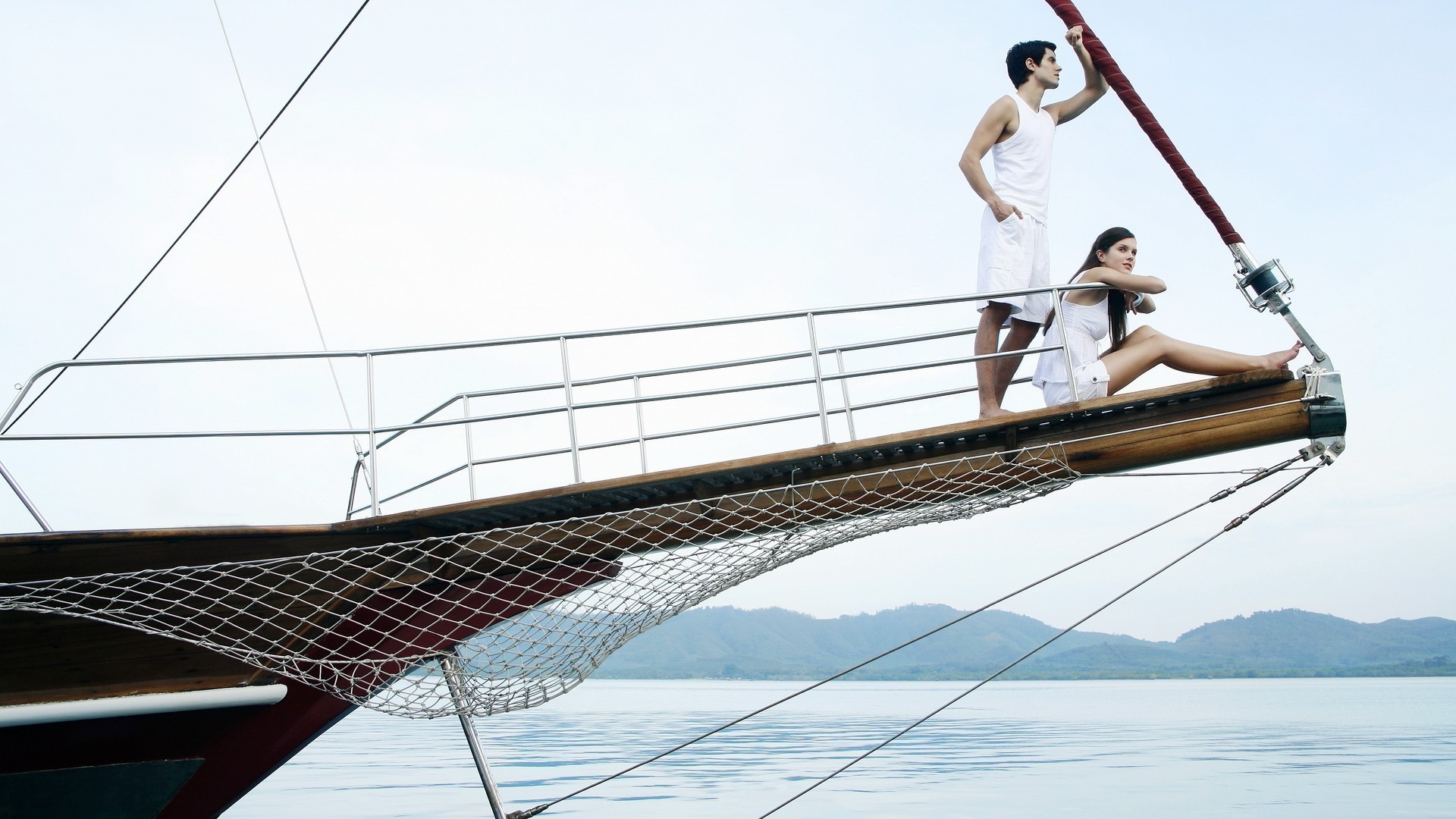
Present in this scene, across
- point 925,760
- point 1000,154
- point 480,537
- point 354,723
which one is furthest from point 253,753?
point 354,723

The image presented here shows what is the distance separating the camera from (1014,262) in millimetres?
4449

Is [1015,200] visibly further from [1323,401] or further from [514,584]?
[514,584]

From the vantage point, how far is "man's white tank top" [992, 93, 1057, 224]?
4.58 meters

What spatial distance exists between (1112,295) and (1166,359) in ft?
1.16

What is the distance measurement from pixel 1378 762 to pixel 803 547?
1729 centimetres

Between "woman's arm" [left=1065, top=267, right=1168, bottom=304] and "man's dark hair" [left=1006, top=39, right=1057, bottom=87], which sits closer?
"woman's arm" [left=1065, top=267, right=1168, bottom=304]

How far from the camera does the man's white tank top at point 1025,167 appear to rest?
4578 millimetres

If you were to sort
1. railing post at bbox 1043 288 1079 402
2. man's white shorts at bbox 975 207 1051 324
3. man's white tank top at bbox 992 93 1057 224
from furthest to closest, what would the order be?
man's white tank top at bbox 992 93 1057 224
man's white shorts at bbox 975 207 1051 324
railing post at bbox 1043 288 1079 402

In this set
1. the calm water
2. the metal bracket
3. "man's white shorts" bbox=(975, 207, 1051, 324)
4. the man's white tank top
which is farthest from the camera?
the calm water

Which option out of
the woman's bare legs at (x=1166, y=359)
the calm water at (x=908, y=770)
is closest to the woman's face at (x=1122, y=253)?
the woman's bare legs at (x=1166, y=359)

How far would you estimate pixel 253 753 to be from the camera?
484 centimetres

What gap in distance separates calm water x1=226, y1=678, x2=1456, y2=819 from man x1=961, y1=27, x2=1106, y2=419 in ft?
29.1

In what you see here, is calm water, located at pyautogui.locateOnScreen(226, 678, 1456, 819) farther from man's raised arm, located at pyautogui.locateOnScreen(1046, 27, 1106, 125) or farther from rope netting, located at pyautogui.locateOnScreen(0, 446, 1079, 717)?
man's raised arm, located at pyautogui.locateOnScreen(1046, 27, 1106, 125)

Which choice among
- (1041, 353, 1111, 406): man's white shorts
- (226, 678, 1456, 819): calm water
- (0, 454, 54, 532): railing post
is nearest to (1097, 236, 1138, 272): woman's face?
(1041, 353, 1111, 406): man's white shorts
